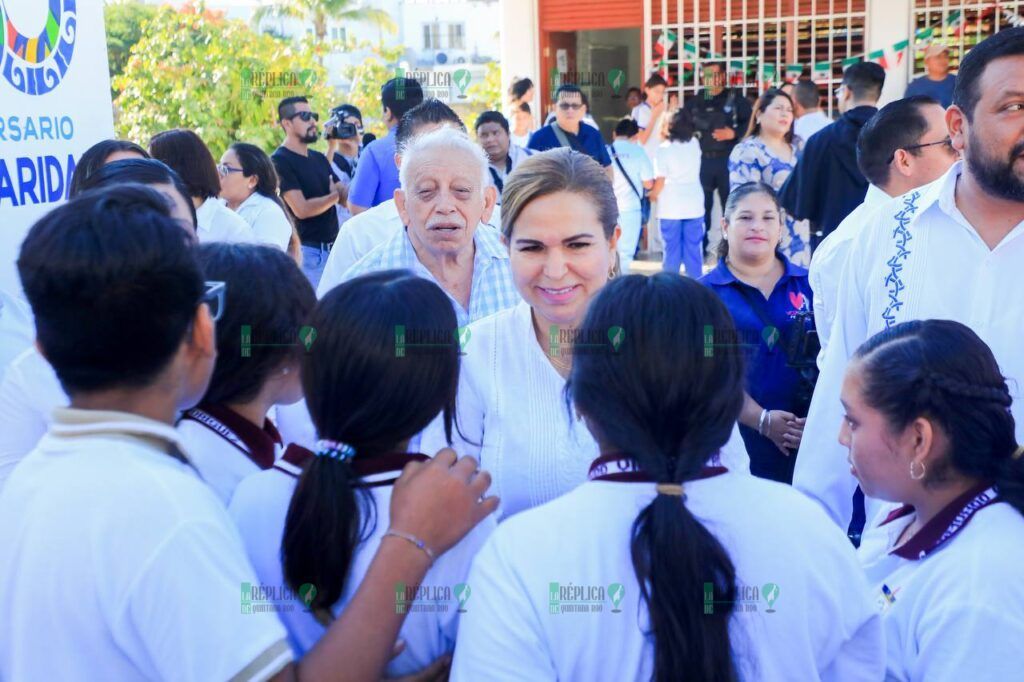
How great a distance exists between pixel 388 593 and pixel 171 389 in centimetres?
40

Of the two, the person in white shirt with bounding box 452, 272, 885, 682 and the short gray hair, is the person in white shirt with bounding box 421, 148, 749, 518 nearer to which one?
the person in white shirt with bounding box 452, 272, 885, 682

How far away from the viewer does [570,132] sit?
22.5ft

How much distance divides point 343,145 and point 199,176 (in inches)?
134

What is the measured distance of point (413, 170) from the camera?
2.85m

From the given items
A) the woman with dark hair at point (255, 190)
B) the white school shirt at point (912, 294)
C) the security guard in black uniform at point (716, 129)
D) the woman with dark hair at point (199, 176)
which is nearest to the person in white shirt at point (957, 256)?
the white school shirt at point (912, 294)

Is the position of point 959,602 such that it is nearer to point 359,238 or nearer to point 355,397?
point 355,397

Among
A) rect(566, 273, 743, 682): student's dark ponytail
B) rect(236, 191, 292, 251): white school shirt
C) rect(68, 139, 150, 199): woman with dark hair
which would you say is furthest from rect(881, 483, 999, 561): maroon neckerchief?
rect(236, 191, 292, 251): white school shirt

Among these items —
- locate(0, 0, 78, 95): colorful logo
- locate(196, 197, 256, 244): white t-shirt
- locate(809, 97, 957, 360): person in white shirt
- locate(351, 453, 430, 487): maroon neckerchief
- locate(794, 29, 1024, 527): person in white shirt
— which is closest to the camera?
locate(351, 453, 430, 487): maroon neckerchief

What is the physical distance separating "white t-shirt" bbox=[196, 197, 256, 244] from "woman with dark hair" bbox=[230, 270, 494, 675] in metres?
2.38

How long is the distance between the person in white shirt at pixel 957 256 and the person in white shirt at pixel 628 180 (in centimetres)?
533

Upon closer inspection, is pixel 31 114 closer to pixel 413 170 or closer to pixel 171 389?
pixel 413 170

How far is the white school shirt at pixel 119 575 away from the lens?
113 cm

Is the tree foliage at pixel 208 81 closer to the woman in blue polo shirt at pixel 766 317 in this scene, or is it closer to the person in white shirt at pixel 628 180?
the person in white shirt at pixel 628 180

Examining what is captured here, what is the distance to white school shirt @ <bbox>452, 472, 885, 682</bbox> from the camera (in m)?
1.23
